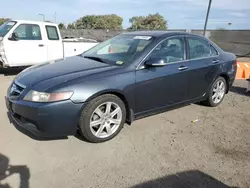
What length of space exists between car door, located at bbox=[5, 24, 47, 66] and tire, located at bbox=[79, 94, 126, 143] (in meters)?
5.72

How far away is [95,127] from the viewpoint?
3635mm

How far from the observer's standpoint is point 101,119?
11.9 ft

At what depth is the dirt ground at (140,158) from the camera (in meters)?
2.83

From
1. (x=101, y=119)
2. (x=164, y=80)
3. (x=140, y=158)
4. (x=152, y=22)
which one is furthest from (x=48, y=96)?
(x=152, y=22)

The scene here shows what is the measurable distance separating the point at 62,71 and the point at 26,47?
533 centimetres

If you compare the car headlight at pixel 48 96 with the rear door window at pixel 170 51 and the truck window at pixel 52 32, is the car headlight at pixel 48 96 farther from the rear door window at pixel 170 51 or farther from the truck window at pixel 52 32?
the truck window at pixel 52 32

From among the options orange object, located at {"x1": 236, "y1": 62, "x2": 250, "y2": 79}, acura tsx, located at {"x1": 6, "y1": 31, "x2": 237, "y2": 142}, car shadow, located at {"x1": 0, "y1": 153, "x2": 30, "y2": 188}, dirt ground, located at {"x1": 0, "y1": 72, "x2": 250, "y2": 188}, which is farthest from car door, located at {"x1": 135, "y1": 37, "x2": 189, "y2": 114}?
orange object, located at {"x1": 236, "y1": 62, "x2": 250, "y2": 79}

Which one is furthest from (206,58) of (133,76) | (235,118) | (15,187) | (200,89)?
(15,187)

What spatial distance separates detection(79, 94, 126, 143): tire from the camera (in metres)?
3.43

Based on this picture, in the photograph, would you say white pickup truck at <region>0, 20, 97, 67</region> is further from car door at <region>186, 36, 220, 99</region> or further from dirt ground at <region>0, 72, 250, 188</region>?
car door at <region>186, 36, 220, 99</region>

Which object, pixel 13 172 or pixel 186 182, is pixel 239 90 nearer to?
pixel 186 182

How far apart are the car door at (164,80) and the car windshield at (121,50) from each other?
0.25 metres

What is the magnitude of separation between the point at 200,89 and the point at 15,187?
145 inches

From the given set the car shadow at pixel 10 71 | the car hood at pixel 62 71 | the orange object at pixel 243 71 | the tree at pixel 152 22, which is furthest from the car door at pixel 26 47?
the tree at pixel 152 22
